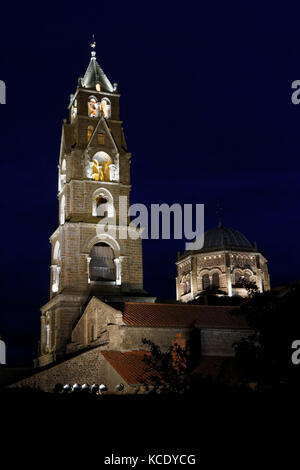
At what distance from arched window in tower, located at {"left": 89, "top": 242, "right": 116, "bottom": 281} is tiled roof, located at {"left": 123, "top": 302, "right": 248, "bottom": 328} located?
334 inches

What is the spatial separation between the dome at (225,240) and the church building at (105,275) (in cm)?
12

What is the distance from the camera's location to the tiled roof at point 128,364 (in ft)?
91.9

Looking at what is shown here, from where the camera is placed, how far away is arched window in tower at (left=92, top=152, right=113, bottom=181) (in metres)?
46.0

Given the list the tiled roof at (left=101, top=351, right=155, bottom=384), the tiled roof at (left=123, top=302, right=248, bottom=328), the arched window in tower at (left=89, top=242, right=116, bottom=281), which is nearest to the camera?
the tiled roof at (left=101, top=351, right=155, bottom=384)

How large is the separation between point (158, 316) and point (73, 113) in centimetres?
2128

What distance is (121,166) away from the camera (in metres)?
46.1

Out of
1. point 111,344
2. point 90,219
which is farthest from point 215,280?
point 111,344

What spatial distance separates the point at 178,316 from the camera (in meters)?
34.8

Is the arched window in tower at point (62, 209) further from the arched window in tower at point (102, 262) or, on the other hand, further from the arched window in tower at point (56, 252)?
the arched window in tower at point (102, 262)

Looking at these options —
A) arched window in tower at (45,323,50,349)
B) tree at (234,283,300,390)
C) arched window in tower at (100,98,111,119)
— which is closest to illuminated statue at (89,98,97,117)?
arched window in tower at (100,98,111,119)

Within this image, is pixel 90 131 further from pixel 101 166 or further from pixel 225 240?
pixel 225 240

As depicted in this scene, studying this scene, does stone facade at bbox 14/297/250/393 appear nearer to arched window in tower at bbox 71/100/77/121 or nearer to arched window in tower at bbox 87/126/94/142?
arched window in tower at bbox 87/126/94/142
